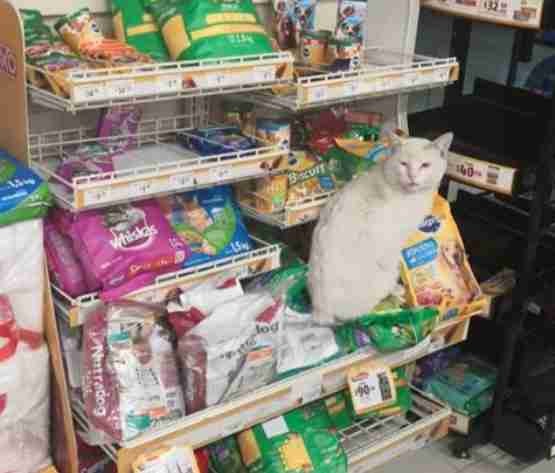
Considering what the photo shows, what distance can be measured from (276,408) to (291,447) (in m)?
0.12

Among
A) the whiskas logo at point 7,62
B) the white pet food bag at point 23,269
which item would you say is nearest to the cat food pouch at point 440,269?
the white pet food bag at point 23,269

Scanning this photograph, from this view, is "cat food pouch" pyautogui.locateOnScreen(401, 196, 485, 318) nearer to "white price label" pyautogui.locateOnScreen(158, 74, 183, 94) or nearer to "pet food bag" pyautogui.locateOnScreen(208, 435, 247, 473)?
"pet food bag" pyautogui.locateOnScreen(208, 435, 247, 473)

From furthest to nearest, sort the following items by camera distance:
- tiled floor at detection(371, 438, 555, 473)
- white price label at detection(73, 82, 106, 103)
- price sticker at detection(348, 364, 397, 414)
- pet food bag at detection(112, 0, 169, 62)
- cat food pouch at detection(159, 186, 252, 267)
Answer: tiled floor at detection(371, 438, 555, 473) < price sticker at detection(348, 364, 397, 414) < cat food pouch at detection(159, 186, 252, 267) < pet food bag at detection(112, 0, 169, 62) < white price label at detection(73, 82, 106, 103)

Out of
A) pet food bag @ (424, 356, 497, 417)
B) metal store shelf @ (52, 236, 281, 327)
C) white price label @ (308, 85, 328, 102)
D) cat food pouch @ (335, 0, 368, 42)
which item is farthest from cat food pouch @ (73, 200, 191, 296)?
pet food bag @ (424, 356, 497, 417)

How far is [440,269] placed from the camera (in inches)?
88.4

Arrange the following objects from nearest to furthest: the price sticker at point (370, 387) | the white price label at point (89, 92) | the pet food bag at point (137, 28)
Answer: the white price label at point (89, 92) < the pet food bag at point (137, 28) < the price sticker at point (370, 387)

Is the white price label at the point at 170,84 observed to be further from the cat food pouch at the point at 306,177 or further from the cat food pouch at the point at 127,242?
the cat food pouch at the point at 306,177

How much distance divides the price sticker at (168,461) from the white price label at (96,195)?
58 cm

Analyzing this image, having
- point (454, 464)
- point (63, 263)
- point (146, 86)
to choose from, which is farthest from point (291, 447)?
point (146, 86)

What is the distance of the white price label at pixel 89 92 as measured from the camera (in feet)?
5.08

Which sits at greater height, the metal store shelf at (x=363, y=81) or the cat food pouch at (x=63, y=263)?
the metal store shelf at (x=363, y=81)

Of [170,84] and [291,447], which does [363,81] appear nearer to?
[170,84]

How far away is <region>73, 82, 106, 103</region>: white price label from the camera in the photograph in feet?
5.08

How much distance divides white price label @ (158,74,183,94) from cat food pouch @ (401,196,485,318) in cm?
84
